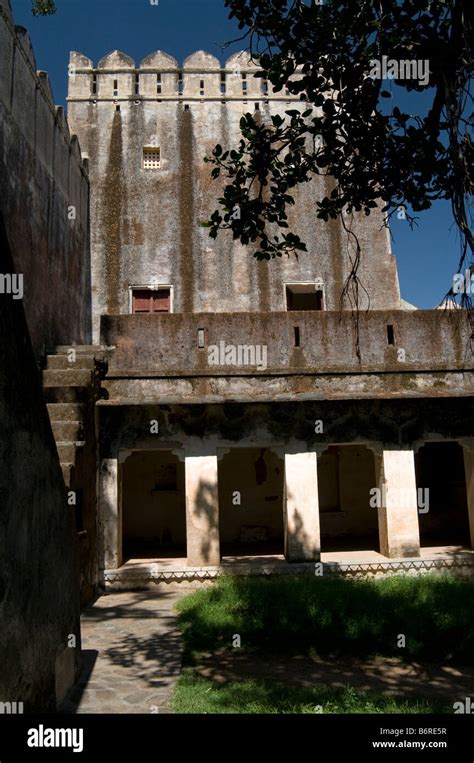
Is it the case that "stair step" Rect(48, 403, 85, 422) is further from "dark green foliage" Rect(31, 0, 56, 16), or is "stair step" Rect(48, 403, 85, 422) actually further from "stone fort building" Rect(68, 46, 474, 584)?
"dark green foliage" Rect(31, 0, 56, 16)

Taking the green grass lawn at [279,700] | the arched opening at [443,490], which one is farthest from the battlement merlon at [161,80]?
the green grass lawn at [279,700]

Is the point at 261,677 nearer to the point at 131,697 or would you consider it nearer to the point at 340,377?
the point at 131,697

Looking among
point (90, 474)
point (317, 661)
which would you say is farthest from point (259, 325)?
point (317, 661)

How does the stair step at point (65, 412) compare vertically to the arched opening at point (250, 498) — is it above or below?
above

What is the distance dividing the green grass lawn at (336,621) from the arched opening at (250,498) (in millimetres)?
6097

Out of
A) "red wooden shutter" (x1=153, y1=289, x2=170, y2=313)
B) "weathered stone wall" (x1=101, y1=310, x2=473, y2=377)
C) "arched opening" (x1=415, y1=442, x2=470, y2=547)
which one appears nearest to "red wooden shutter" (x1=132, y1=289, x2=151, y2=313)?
"red wooden shutter" (x1=153, y1=289, x2=170, y2=313)

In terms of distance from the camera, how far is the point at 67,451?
860 centimetres

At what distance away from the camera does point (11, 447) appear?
13.8ft

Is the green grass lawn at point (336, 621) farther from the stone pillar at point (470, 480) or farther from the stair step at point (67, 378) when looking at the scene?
the stair step at point (67, 378)

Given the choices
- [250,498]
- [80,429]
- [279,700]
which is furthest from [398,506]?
[279,700]

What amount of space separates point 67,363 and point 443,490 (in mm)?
9495

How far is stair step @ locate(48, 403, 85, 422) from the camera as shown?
29.9 ft

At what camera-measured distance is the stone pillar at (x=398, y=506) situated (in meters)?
10.9

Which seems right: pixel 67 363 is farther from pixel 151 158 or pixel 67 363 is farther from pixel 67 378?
pixel 151 158
